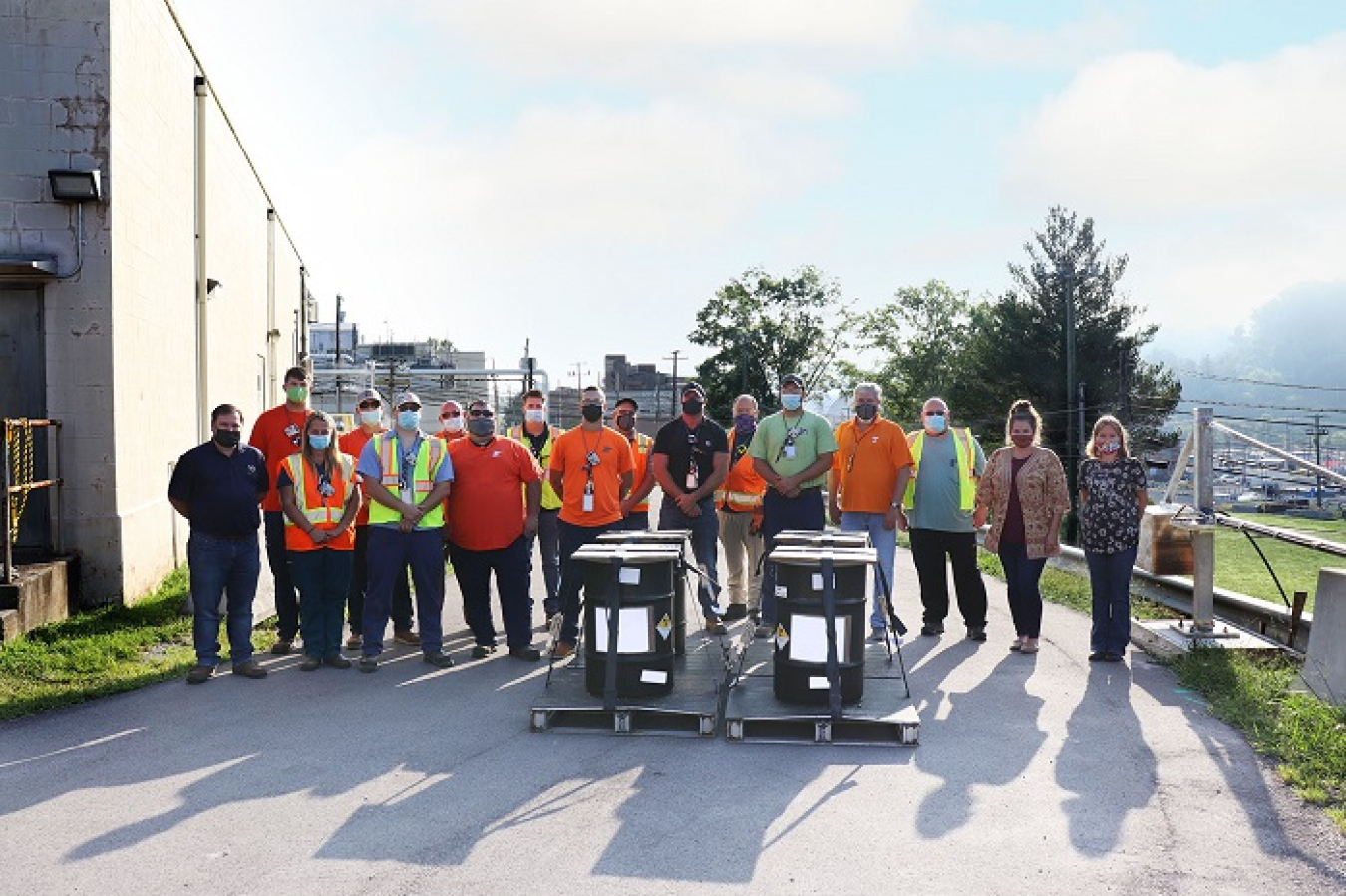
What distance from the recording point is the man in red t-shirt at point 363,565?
8992mm

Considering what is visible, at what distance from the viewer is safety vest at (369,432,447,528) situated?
26.9ft

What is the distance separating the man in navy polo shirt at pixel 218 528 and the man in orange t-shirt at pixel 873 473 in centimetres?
456

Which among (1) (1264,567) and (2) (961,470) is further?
(1) (1264,567)

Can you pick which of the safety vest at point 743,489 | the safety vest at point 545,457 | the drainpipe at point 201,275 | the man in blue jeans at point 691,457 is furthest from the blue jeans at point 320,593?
the drainpipe at point 201,275

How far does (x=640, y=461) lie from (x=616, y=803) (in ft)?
18.9

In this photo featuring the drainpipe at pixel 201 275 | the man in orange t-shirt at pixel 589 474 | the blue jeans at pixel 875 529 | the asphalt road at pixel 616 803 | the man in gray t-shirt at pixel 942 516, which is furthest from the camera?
the drainpipe at pixel 201 275

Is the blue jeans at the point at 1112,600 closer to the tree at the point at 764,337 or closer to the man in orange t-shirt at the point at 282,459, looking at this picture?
the man in orange t-shirt at the point at 282,459

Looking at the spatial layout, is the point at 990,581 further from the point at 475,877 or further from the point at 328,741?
the point at 475,877

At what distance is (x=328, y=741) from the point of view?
250 inches

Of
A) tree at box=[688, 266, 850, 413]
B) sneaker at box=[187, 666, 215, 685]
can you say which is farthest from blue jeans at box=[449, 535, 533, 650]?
tree at box=[688, 266, 850, 413]

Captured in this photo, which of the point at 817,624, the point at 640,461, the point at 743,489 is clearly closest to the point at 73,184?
the point at 640,461

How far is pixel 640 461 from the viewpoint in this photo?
10.9 metres

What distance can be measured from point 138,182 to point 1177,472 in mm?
10290

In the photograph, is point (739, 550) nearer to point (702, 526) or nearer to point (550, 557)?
point (702, 526)
